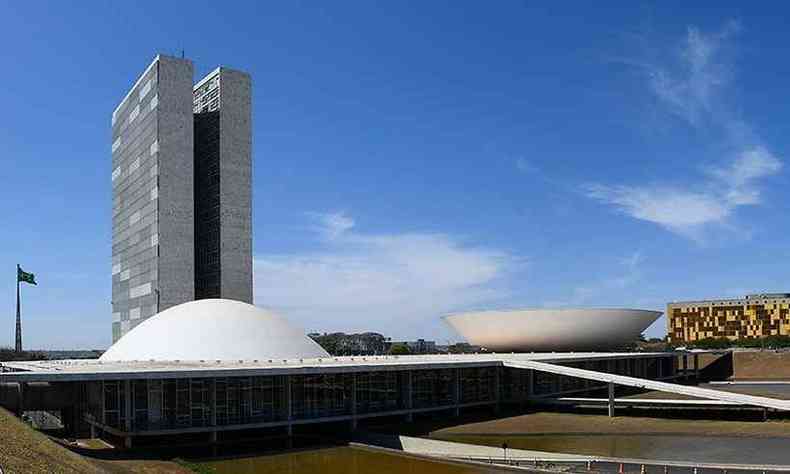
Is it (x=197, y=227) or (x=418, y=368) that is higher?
(x=197, y=227)

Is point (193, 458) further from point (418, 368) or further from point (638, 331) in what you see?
point (638, 331)

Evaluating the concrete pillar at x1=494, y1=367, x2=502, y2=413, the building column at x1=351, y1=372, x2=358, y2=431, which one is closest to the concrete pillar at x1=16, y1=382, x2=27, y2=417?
the building column at x1=351, y1=372, x2=358, y2=431

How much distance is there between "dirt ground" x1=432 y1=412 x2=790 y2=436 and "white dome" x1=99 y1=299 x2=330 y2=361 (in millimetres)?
11206

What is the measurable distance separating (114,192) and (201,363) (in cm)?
5351

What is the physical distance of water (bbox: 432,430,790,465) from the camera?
1014 inches

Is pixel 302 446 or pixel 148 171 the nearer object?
pixel 302 446

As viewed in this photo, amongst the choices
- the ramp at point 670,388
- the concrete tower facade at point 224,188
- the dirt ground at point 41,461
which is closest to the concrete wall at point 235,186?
the concrete tower facade at point 224,188

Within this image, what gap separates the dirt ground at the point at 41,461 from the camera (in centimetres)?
1621

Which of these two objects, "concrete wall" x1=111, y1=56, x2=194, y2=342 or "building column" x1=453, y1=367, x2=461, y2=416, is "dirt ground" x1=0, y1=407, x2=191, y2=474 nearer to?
"building column" x1=453, y1=367, x2=461, y2=416

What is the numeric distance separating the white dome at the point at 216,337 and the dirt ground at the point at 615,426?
1121 centimetres

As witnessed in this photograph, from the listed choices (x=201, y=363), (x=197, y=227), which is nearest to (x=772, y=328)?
(x=197, y=227)

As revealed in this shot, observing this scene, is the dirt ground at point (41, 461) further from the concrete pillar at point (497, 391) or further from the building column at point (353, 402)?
the concrete pillar at point (497, 391)

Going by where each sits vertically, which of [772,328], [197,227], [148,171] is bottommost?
[772,328]

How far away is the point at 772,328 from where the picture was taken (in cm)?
11225
